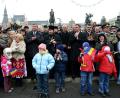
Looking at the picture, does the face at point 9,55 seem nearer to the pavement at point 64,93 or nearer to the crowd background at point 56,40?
the crowd background at point 56,40

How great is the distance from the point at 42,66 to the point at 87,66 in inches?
55.1

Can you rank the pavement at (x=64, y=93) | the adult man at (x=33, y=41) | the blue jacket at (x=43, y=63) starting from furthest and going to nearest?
the adult man at (x=33, y=41) → the pavement at (x=64, y=93) → the blue jacket at (x=43, y=63)

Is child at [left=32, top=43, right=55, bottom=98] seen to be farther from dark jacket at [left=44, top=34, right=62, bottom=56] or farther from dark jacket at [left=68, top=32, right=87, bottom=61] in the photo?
dark jacket at [left=68, top=32, right=87, bottom=61]

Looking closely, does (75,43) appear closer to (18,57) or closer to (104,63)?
(104,63)

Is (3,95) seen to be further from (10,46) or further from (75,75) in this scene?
(75,75)

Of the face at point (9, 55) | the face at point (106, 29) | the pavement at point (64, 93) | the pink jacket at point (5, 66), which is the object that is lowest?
the pavement at point (64, 93)

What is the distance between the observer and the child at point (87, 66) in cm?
932

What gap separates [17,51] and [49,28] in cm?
140

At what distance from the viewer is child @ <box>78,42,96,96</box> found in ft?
30.6

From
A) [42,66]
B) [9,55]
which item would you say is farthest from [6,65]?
[42,66]

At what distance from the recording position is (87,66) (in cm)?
931

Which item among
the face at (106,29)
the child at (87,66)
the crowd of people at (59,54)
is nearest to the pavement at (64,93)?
the crowd of people at (59,54)

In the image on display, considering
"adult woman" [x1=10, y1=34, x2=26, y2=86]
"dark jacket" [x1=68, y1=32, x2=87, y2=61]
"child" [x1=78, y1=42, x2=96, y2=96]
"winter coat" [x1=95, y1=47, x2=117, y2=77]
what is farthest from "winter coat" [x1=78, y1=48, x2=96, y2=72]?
"adult woman" [x1=10, y1=34, x2=26, y2=86]

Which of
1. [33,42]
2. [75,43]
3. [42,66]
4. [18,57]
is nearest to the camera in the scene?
[42,66]
